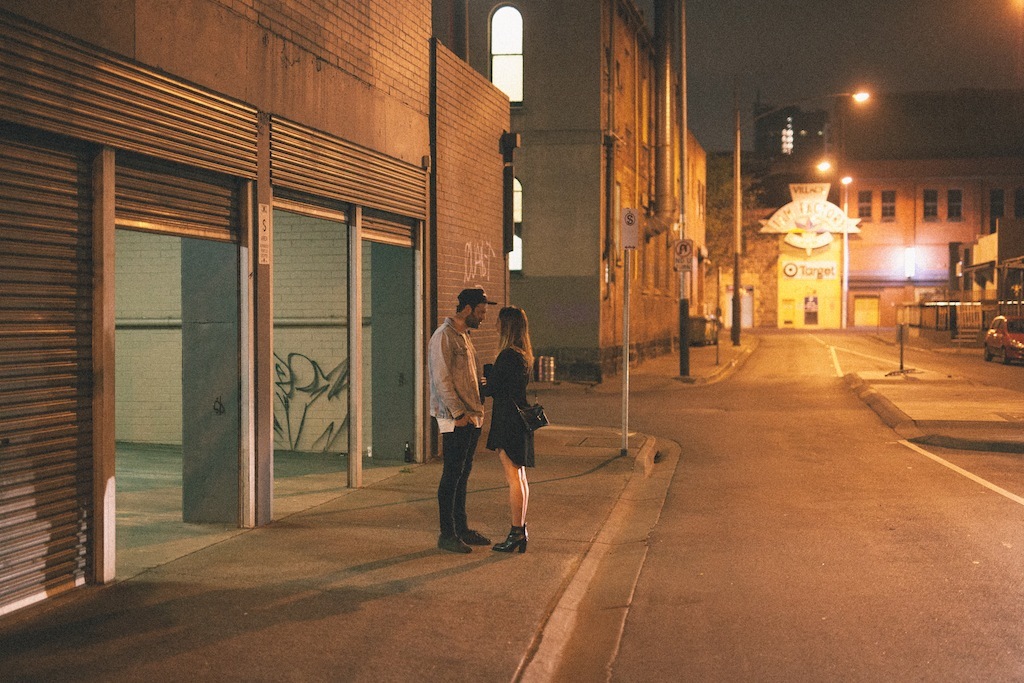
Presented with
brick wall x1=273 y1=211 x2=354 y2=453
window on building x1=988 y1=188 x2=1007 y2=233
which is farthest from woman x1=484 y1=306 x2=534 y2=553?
window on building x1=988 y1=188 x2=1007 y2=233

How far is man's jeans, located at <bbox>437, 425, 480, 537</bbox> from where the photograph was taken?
806 centimetres

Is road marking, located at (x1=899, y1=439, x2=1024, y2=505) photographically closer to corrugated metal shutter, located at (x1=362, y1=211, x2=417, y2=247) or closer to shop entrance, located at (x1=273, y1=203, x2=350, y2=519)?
corrugated metal shutter, located at (x1=362, y1=211, x2=417, y2=247)

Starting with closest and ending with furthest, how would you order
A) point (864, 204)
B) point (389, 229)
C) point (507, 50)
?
1. point (389, 229)
2. point (507, 50)
3. point (864, 204)

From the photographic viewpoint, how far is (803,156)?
97.4 m

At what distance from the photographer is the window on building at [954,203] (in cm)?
7056

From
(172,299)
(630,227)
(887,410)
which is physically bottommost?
(887,410)

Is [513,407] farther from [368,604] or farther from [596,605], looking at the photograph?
[368,604]

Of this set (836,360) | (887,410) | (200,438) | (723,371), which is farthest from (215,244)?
(836,360)

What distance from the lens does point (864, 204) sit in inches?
2837

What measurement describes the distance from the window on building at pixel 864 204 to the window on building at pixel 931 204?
364 centimetres

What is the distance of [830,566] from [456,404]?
9.74 feet

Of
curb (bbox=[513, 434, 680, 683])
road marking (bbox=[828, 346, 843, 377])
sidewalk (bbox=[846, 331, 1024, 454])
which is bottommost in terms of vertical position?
curb (bbox=[513, 434, 680, 683])

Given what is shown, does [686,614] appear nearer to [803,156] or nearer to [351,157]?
[351,157]

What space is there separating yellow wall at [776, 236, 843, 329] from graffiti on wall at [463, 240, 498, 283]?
202ft
